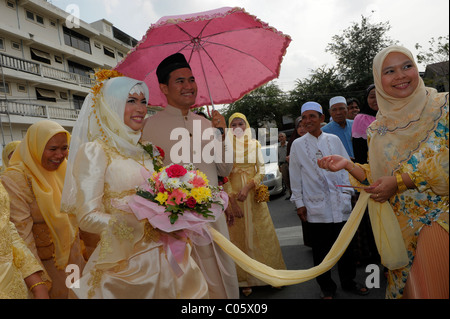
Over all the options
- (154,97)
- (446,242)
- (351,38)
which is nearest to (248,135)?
(154,97)

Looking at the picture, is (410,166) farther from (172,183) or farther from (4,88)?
(4,88)

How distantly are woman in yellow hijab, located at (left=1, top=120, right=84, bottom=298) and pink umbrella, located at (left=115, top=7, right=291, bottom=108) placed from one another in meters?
1.06

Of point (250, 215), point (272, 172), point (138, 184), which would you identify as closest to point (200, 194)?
point (138, 184)

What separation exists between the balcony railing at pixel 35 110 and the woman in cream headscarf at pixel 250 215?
873 inches

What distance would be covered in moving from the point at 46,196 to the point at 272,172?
944cm

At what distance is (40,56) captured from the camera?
26156 mm

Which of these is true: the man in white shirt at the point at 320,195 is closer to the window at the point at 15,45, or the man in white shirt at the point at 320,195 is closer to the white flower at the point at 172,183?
the white flower at the point at 172,183

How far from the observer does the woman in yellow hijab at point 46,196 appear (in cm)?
294

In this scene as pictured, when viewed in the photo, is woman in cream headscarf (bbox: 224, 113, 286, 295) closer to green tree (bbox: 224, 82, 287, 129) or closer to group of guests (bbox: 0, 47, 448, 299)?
group of guests (bbox: 0, 47, 448, 299)

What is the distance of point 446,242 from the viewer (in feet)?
6.32

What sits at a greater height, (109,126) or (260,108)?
(260,108)

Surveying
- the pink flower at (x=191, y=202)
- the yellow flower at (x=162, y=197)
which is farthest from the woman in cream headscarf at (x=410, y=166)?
the yellow flower at (x=162, y=197)

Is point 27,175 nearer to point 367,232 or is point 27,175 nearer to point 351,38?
point 367,232

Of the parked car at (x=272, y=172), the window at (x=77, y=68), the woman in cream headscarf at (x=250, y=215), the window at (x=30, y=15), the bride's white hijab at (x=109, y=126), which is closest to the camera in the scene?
Result: the bride's white hijab at (x=109, y=126)
